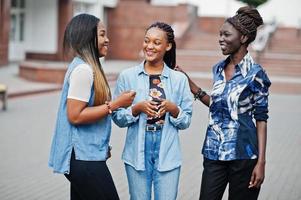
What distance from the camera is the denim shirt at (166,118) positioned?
3535mm

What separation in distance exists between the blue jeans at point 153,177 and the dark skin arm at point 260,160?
0.46 meters

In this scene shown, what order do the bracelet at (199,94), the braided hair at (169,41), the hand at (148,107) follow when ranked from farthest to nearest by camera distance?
the bracelet at (199,94)
the braided hair at (169,41)
the hand at (148,107)

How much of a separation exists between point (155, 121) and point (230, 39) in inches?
26.0

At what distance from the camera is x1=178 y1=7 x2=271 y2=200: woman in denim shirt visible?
3514mm

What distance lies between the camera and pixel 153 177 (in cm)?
363

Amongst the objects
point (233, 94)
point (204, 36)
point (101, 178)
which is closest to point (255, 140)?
point (233, 94)

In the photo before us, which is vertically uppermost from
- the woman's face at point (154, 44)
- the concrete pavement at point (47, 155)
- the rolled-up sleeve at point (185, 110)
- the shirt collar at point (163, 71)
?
the woman's face at point (154, 44)

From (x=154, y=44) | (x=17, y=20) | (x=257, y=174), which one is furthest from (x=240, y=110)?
(x=17, y=20)

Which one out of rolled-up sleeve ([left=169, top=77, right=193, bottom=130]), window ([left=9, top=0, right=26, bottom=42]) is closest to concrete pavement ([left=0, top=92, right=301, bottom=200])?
rolled-up sleeve ([left=169, top=77, right=193, bottom=130])

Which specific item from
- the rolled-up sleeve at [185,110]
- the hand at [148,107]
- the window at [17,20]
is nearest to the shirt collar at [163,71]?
the rolled-up sleeve at [185,110]

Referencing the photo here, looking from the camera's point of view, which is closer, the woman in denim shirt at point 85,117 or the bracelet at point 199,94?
the woman in denim shirt at point 85,117

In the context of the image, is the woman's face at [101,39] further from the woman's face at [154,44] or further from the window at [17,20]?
the window at [17,20]

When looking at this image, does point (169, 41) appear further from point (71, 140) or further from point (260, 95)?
point (71, 140)

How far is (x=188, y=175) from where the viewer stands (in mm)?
7289
